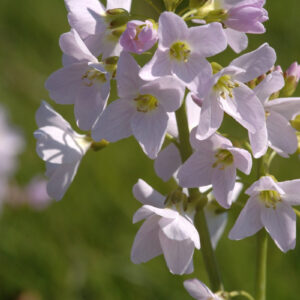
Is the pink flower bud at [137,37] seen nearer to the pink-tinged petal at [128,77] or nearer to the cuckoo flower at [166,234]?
the pink-tinged petal at [128,77]

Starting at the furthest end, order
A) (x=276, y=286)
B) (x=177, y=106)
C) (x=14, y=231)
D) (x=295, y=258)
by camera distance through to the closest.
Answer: (x=14, y=231) → (x=295, y=258) → (x=276, y=286) → (x=177, y=106)

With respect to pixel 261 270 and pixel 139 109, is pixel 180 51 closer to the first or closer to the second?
pixel 139 109

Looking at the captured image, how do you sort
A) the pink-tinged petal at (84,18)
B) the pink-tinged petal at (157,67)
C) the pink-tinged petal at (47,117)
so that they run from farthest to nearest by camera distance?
the pink-tinged petal at (47,117), the pink-tinged petal at (84,18), the pink-tinged petal at (157,67)

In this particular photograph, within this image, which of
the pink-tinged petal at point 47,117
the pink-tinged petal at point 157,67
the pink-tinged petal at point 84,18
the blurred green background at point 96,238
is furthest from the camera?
the blurred green background at point 96,238

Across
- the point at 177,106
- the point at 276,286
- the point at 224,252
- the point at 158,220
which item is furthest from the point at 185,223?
the point at 224,252

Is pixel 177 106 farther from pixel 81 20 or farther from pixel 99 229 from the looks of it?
pixel 99 229

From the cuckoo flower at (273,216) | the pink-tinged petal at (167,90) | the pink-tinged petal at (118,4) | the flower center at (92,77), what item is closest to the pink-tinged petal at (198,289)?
the cuckoo flower at (273,216)

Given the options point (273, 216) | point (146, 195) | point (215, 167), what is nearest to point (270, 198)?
point (273, 216)

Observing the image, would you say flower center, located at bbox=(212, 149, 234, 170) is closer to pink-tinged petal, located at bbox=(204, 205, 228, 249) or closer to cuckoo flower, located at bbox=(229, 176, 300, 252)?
cuckoo flower, located at bbox=(229, 176, 300, 252)
